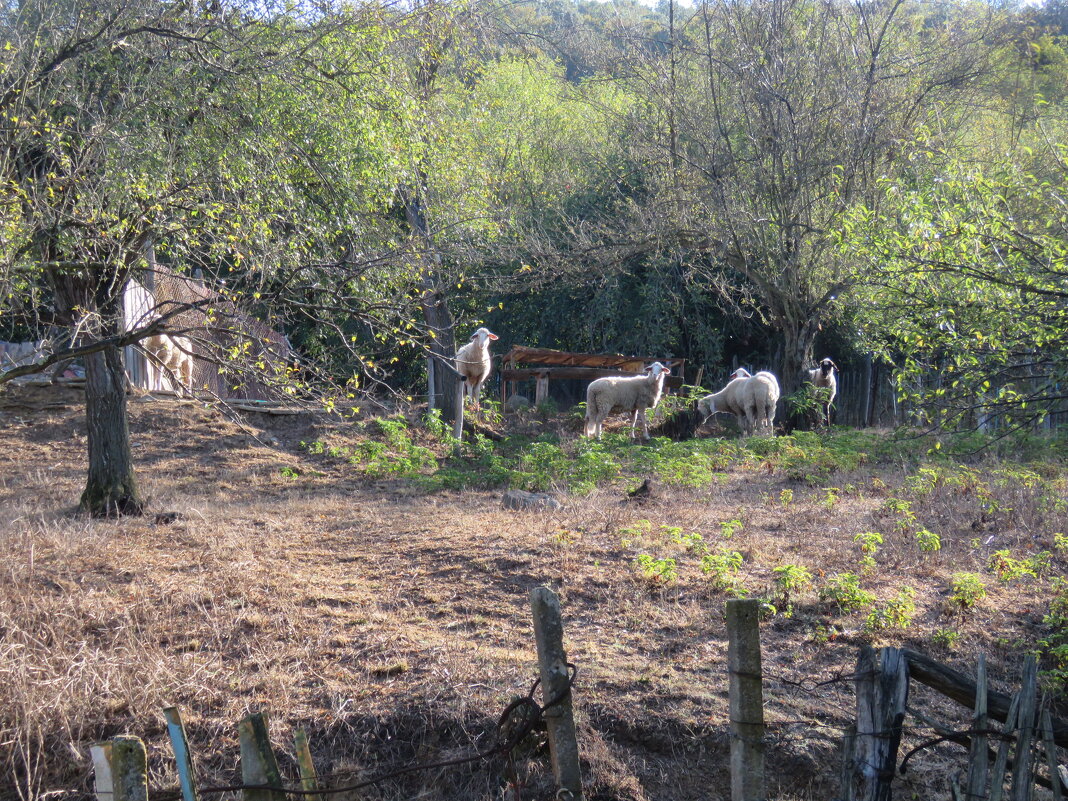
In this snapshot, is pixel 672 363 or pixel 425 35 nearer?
pixel 425 35

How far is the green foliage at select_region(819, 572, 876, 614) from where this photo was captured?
6.60 meters

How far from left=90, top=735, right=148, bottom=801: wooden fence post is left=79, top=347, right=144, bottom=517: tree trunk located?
26.1 feet

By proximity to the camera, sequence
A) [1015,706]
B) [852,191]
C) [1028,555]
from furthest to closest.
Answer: [852,191] < [1028,555] < [1015,706]

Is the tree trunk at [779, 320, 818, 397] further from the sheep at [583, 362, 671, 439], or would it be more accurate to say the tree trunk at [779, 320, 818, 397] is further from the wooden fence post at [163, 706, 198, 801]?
the wooden fence post at [163, 706, 198, 801]

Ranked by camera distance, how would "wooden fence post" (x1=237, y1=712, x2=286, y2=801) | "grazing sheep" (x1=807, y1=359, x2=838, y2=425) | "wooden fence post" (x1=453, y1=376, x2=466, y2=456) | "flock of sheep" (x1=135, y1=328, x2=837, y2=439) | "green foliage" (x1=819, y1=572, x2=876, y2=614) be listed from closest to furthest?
"wooden fence post" (x1=237, y1=712, x2=286, y2=801) < "green foliage" (x1=819, y1=572, x2=876, y2=614) < "wooden fence post" (x1=453, y1=376, x2=466, y2=456) < "flock of sheep" (x1=135, y1=328, x2=837, y2=439) < "grazing sheep" (x1=807, y1=359, x2=838, y2=425)

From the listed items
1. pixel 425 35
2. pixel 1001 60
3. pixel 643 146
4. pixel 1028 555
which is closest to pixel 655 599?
pixel 1028 555

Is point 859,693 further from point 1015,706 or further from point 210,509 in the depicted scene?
point 210,509

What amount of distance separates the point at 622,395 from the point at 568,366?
167 inches

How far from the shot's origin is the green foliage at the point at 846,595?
6.60m

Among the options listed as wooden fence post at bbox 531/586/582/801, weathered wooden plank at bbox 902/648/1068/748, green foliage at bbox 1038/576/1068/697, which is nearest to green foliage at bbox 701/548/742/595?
green foliage at bbox 1038/576/1068/697

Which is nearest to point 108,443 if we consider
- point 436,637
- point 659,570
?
point 436,637

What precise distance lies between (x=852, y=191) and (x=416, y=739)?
44.4ft

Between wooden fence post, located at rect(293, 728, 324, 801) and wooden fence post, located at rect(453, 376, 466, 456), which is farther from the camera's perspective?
wooden fence post, located at rect(453, 376, 466, 456)

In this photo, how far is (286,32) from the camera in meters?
9.04
